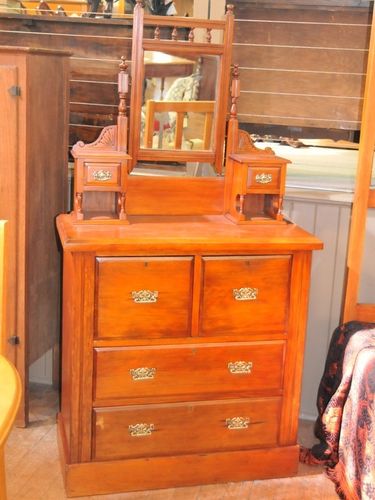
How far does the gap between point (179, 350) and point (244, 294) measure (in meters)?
0.29

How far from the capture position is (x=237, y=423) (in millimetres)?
2520

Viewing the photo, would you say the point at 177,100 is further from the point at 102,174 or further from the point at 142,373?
the point at 142,373

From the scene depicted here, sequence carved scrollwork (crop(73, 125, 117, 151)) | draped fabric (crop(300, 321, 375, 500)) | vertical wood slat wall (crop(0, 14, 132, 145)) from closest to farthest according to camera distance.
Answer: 1. draped fabric (crop(300, 321, 375, 500))
2. carved scrollwork (crop(73, 125, 117, 151))
3. vertical wood slat wall (crop(0, 14, 132, 145))

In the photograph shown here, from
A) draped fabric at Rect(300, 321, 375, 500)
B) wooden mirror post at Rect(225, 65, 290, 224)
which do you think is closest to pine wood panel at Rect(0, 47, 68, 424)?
wooden mirror post at Rect(225, 65, 290, 224)

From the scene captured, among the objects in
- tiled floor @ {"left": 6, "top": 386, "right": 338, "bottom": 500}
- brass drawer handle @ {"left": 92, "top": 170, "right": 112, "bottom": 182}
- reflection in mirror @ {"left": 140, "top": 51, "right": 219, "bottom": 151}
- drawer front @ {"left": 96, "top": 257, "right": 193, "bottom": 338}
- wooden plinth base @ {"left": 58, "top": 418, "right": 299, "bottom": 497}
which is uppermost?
reflection in mirror @ {"left": 140, "top": 51, "right": 219, "bottom": 151}

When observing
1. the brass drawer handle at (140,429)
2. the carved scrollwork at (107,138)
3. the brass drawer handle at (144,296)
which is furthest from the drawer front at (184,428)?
the carved scrollwork at (107,138)

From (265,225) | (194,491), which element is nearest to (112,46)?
(265,225)

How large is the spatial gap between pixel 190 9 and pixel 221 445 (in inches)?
96.1

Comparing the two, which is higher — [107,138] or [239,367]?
[107,138]

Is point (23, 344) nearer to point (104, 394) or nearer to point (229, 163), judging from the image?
point (104, 394)

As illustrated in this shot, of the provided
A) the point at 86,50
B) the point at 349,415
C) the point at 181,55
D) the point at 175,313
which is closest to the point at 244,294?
the point at 175,313

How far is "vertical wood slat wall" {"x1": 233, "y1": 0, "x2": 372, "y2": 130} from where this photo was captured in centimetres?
372

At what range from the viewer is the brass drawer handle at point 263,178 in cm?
257

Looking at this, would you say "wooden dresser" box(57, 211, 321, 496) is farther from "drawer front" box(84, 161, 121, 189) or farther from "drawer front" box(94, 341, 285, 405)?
"drawer front" box(84, 161, 121, 189)
